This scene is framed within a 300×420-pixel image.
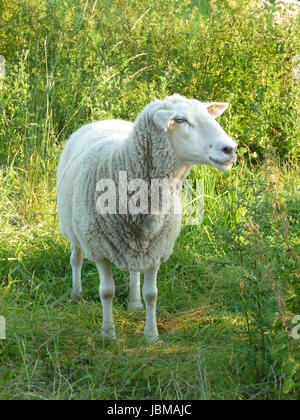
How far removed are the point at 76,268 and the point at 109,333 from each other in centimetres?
76

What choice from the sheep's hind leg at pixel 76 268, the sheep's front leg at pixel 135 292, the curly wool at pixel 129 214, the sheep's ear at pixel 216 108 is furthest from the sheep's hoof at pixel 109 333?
the sheep's ear at pixel 216 108

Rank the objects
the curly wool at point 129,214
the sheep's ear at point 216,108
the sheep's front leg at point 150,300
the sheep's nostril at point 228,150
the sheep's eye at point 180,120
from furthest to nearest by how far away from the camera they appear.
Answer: the sheep's front leg at point 150,300 → the sheep's ear at point 216,108 → the curly wool at point 129,214 → the sheep's eye at point 180,120 → the sheep's nostril at point 228,150

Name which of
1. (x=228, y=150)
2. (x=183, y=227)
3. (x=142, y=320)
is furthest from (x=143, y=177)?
(x=183, y=227)

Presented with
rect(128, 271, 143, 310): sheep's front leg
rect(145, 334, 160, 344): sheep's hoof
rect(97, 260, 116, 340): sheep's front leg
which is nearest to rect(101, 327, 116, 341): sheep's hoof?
rect(97, 260, 116, 340): sheep's front leg

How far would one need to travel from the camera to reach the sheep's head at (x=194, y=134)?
11.4 ft

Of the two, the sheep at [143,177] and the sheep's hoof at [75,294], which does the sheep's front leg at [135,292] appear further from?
the sheep at [143,177]

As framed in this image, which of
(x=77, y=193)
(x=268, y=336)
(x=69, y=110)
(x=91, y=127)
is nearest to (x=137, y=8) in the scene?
(x=69, y=110)

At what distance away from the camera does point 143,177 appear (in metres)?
3.80

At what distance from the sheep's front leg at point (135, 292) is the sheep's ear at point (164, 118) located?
1.24m

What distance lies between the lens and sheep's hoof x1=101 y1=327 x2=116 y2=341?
397 centimetres

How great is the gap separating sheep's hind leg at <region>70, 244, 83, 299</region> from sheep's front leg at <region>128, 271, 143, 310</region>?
1.09 feet

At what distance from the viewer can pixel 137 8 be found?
6820 millimetres

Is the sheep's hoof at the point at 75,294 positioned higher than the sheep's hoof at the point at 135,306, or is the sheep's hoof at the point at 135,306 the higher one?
the sheep's hoof at the point at 75,294

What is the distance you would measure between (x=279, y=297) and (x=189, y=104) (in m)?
1.14
